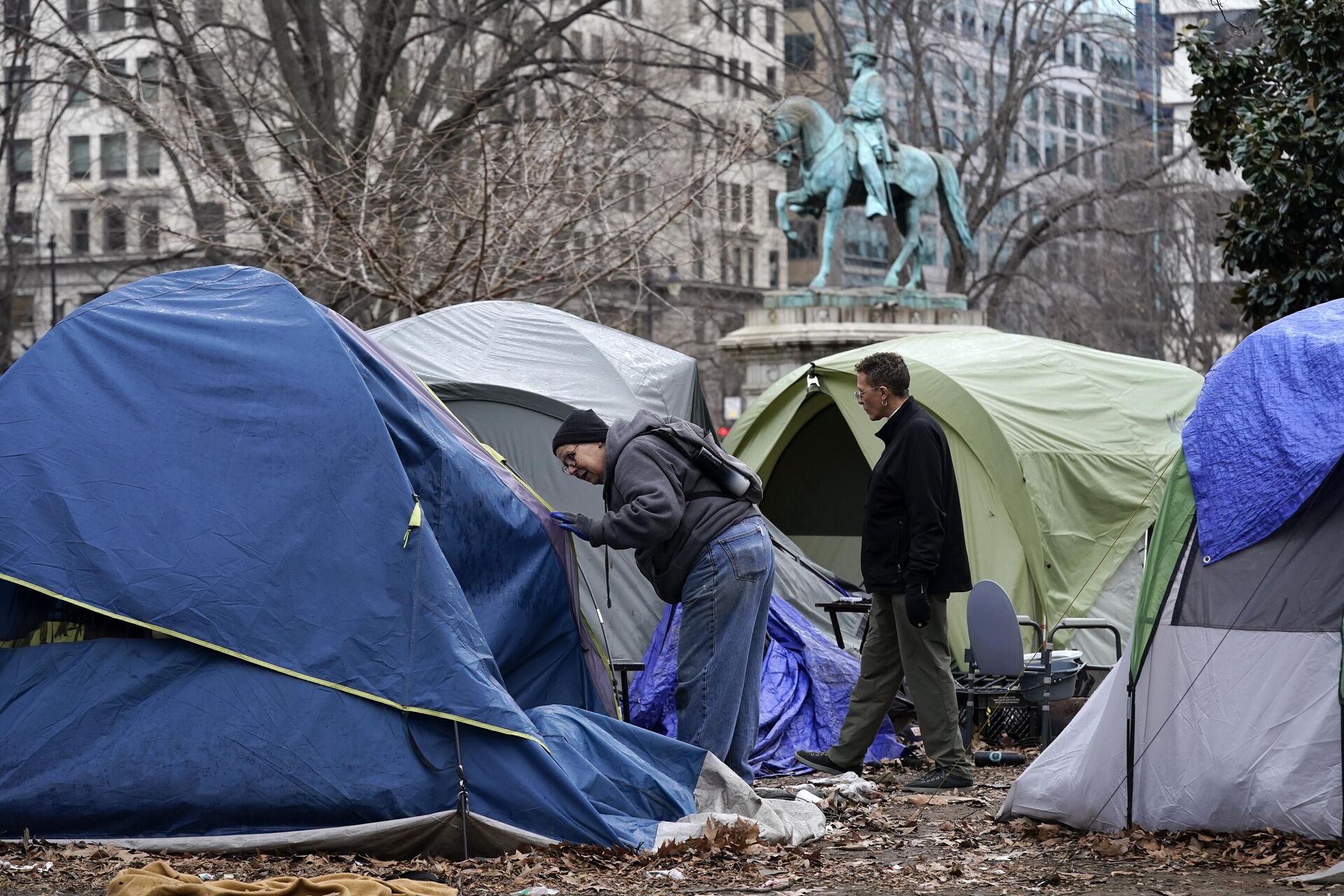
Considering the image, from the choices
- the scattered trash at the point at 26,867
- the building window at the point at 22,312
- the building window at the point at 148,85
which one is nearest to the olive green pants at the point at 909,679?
the scattered trash at the point at 26,867

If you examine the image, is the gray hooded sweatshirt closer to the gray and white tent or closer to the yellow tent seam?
the yellow tent seam

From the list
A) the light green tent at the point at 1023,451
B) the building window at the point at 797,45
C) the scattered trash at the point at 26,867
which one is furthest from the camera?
the building window at the point at 797,45

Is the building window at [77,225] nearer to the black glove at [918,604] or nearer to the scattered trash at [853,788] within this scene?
the scattered trash at [853,788]

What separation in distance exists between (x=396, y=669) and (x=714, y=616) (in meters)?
1.30

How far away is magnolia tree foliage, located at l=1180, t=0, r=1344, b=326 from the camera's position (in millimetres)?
10719

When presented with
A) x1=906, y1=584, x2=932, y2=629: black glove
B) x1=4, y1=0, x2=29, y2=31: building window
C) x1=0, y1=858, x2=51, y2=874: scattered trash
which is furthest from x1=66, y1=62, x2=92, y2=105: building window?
x1=0, y1=858, x2=51, y2=874: scattered trash

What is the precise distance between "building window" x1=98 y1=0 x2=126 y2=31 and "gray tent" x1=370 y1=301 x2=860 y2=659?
32.5 ft

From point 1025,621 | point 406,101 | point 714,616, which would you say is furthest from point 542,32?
point 714,616

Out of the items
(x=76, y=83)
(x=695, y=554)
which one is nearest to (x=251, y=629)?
(x=695, y=554)

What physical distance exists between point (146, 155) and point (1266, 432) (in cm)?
3623

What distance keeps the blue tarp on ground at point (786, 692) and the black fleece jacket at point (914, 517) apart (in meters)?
1.10

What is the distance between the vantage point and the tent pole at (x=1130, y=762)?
6195mm

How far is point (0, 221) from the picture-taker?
38.9m

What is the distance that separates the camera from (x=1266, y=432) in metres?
6.14
